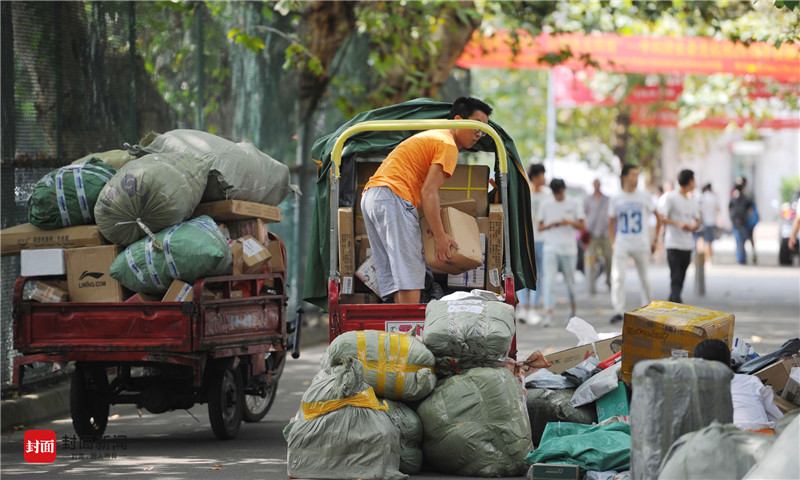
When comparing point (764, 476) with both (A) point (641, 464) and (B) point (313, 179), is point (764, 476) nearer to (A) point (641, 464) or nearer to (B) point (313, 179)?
(A) point (641, 464)

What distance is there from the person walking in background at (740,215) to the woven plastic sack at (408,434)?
893 inches

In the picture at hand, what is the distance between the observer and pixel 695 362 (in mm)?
5141

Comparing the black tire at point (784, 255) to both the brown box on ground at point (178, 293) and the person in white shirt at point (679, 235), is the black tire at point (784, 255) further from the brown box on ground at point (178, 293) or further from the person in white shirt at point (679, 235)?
the brown box on ground at point (178, 293)

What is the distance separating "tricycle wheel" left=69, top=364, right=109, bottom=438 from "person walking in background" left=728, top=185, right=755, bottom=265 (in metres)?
22.2

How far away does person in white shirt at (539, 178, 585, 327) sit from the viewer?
47.7 feet

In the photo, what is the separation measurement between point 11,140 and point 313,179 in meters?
7.07

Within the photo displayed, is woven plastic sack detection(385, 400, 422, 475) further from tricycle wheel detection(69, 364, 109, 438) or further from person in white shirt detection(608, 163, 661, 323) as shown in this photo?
person in white shirt detection(608, 163, 661, 323)

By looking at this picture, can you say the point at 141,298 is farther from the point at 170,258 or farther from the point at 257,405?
the point at 257,405

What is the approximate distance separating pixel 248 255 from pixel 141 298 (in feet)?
3.08

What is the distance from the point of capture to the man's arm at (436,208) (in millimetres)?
7375

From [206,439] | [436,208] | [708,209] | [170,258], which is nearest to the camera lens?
[436,208]

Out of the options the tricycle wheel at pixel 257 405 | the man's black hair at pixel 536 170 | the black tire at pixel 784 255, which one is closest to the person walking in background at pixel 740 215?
the black tire at pixel 784 255

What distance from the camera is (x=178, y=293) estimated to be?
302 inches

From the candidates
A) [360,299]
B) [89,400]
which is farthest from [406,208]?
[89,400]
